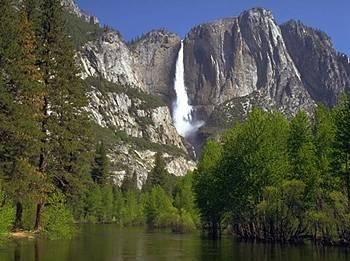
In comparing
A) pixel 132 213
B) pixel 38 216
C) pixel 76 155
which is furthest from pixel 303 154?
pixel 132 213

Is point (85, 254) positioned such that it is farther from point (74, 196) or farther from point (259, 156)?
point (259, 156)

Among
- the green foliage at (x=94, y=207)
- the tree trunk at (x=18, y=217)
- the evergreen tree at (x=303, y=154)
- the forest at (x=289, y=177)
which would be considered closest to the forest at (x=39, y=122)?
the tree trunk at (x=18, y=217)

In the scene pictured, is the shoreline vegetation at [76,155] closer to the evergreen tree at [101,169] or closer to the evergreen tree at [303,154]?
the evergreen tree at [303,154]

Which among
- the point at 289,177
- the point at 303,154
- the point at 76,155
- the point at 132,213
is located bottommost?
the point at 132,213

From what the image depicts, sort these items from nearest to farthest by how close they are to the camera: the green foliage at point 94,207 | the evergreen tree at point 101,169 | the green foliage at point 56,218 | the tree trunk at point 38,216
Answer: the tree trunk at point 38,216
the green foliage at point 56,218
the green foliage at point 94,207
the evergreen tree at point 101,169

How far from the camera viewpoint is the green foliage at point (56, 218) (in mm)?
56781

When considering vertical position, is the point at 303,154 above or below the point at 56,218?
above

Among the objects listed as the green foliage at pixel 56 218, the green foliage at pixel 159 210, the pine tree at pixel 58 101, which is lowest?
the green foliage at pixel 56 218

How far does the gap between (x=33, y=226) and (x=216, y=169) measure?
115 ft

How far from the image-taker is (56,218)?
190ft

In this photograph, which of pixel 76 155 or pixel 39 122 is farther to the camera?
pixel 76 155

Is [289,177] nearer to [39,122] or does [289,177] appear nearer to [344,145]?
[344,145]

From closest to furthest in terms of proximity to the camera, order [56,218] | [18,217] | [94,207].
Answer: [18,217] → [56,218] → [94,207]

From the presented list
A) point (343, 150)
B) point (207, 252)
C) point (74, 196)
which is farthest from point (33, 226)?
point (343, 150)
